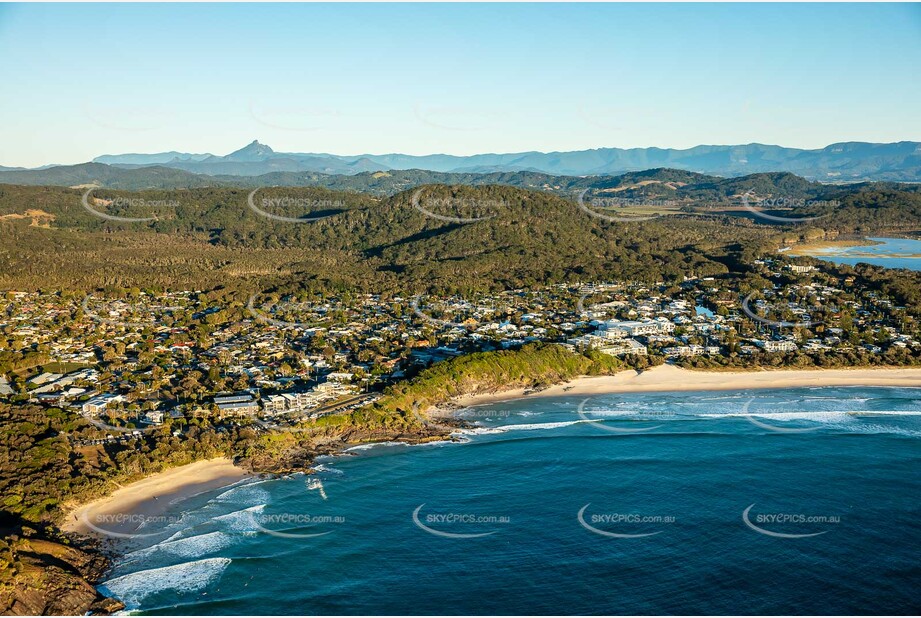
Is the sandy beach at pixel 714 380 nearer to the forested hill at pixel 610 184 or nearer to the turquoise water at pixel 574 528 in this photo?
the turquoise water at pixel 574 528

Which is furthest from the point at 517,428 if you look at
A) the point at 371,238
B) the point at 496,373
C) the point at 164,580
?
the point at 371,238

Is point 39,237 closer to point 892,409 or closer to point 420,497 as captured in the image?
point 420,497

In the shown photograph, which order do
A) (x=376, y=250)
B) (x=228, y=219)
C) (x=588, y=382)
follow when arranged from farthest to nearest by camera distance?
(x=228, y=219) < (x=376, y=250) < (x=588, y=382)

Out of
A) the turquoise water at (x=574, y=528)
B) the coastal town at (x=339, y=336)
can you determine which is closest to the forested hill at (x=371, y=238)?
the coastal town at (x=339, y=336)

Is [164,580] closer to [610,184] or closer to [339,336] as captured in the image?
[339,336]

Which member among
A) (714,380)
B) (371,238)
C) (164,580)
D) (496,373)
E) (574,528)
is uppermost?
(371,238)

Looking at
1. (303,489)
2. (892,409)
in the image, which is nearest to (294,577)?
(303,489)
